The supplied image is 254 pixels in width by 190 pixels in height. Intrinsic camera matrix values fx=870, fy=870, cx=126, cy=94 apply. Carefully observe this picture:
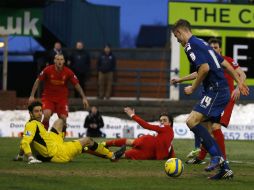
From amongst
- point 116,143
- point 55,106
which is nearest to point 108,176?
point 116,143

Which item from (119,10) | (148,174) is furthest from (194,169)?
(119,10)

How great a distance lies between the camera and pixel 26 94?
34938 millimetres

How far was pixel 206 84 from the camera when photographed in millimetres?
12648

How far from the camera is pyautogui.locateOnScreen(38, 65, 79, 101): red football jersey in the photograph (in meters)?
19.5

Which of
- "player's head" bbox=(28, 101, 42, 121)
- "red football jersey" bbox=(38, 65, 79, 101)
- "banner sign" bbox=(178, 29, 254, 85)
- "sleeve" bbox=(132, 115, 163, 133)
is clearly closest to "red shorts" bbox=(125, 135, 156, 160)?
"sleeve" bbox=(132, 115, 163, 133)

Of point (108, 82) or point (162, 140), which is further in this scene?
point (108, 82)

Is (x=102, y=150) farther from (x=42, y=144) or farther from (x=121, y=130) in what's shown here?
(x=121, y=130)

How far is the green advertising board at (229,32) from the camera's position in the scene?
30391 mm

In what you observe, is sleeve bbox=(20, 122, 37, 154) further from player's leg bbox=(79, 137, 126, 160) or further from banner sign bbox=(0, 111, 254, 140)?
banner sign bbox=(0, 111, 254, 140)

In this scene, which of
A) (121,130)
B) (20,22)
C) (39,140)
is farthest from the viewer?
(20,22)

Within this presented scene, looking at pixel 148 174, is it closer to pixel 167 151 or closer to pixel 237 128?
pixel 167 151

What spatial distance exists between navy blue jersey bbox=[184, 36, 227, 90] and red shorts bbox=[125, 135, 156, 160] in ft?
11.8

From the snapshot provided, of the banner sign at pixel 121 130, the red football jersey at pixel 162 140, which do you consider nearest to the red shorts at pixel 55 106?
the red football jersey at pixel 162 140

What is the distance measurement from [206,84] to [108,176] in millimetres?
1949
